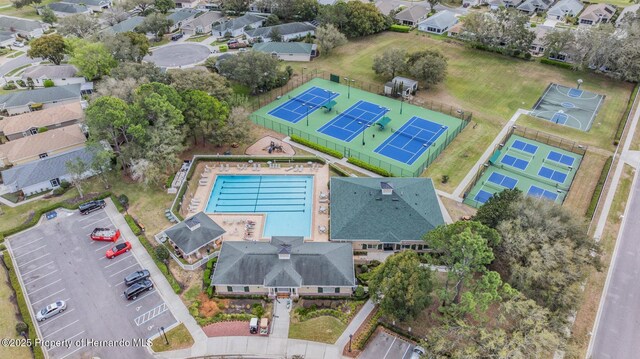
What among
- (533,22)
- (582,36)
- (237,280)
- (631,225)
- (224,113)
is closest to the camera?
(237,280)

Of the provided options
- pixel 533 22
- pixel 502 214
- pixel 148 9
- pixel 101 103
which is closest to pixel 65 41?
pixel 148 9

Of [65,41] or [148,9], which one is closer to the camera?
[65,41]

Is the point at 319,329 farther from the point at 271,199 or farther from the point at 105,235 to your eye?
the point at 105,235

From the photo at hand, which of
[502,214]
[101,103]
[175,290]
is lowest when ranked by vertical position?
[175,290]

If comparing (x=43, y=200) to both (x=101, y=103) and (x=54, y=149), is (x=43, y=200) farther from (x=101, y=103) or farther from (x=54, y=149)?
(x=101, y=103)

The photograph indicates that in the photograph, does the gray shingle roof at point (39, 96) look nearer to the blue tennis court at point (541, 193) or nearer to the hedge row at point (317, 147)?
the hedge row at point (317, 147)

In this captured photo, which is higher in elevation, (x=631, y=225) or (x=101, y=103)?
(x=101, y=103)

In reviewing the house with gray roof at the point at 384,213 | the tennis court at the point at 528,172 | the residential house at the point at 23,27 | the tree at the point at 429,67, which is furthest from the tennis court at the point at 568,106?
the residential house at the point at 23,27
